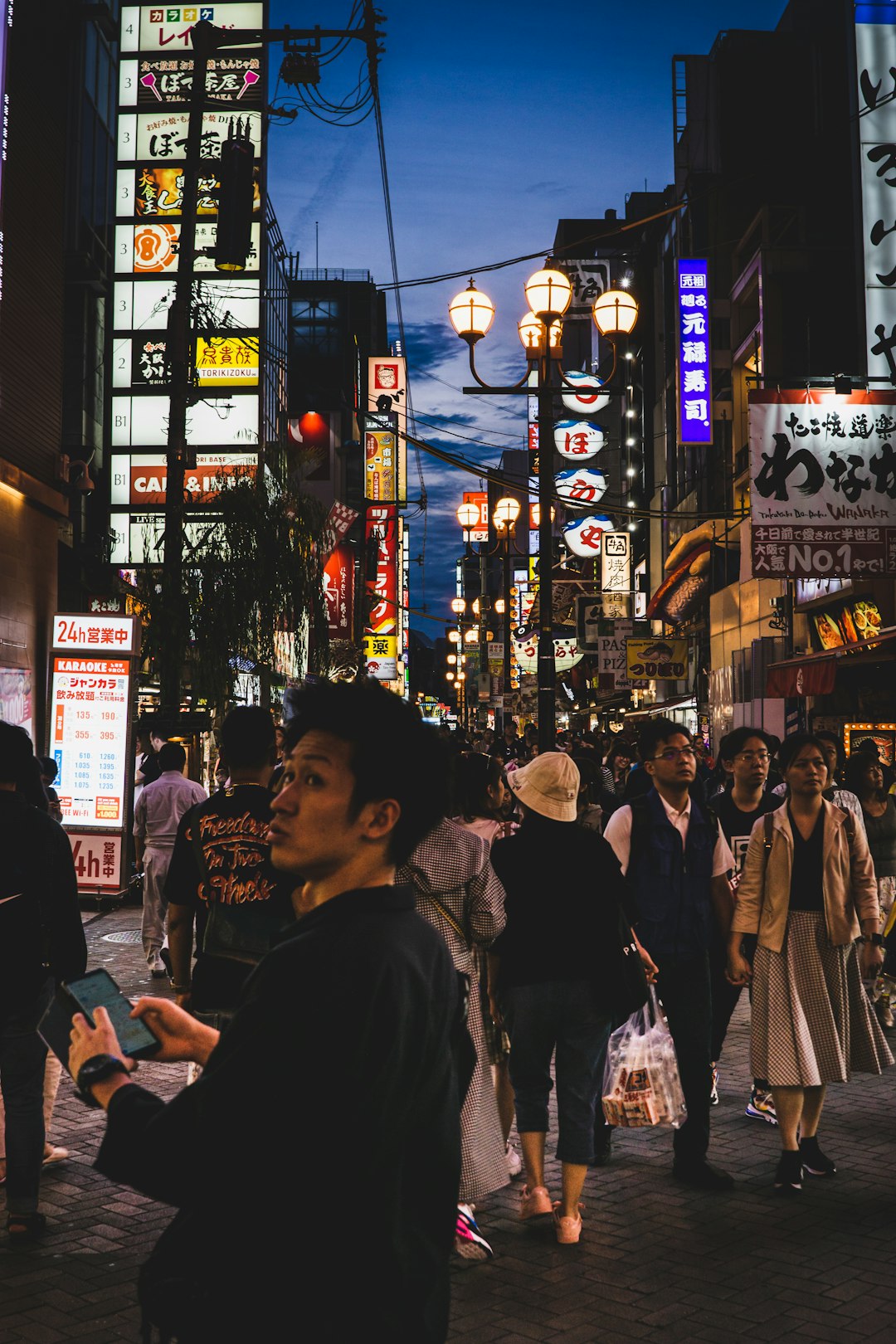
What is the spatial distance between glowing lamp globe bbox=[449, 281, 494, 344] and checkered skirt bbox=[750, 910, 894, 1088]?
11.1 meters

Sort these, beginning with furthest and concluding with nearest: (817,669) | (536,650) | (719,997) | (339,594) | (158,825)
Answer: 1. (339,594)
2. (536,650)
3. (817,669)
4. (158,825)
5. (719,997)

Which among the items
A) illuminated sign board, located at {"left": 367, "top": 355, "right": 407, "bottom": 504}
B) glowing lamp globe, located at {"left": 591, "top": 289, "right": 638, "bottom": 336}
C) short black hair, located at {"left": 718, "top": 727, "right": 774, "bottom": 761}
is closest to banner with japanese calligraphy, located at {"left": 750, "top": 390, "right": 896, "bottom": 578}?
glowing lamp globe, located at {"left": 591, "top": 289, "right": 638, "bottom": 336}

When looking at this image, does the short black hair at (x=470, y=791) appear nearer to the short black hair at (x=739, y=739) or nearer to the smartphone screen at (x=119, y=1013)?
the short black hair at (x=739, y=739)

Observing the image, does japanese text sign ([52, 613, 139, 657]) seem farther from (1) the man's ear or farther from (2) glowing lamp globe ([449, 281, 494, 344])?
(1) the man's ear

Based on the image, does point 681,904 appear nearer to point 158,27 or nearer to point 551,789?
point 551,789

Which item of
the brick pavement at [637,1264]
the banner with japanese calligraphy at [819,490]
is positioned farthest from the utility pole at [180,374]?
the brick pavement at [637,1264]

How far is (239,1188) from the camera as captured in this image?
206 centimetres

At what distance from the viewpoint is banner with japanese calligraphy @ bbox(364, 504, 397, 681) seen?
52250 mm

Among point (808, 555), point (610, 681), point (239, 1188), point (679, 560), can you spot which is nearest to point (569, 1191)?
point (239, 1188)

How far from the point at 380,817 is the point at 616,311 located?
14883 mm

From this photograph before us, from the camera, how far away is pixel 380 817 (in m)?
2.38

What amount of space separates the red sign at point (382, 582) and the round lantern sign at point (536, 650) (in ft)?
23.2

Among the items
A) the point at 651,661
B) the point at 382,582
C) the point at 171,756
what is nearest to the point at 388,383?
Result: the point at 382,582

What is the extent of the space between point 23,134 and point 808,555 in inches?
452
